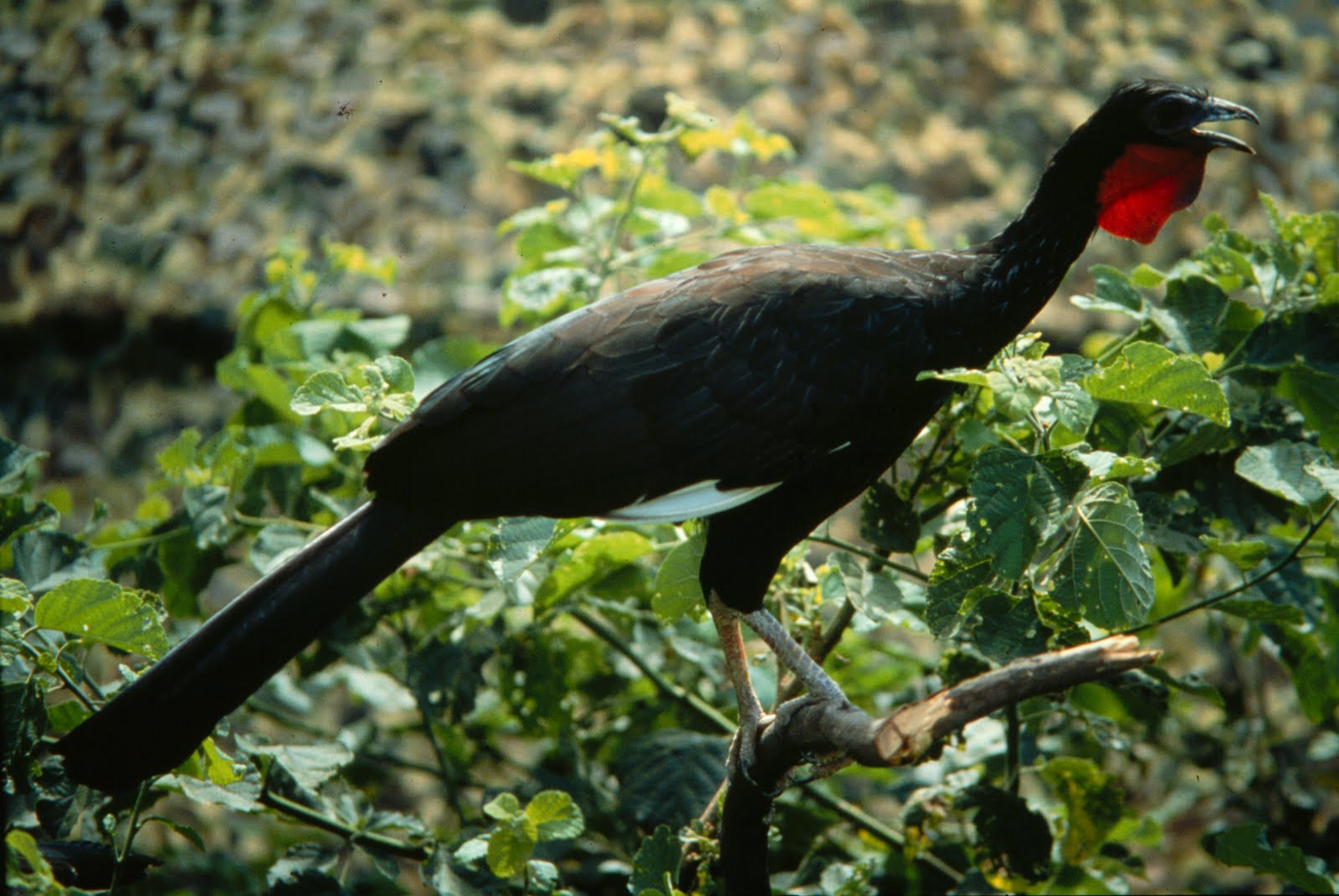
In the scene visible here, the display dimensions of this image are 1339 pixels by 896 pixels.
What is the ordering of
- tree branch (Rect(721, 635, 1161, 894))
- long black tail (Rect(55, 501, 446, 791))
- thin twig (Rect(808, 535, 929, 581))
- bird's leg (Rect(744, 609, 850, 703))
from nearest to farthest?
tree branch (Rect(721, 635, 1161, 894)) < long black tail (Rect(55, 501, 446, 791)) < bird's leg (Rect(744, 609, 850, 703)) < thin twig (Rect(808, 535, 929, 581))

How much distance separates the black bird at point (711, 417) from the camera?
83.2 inches

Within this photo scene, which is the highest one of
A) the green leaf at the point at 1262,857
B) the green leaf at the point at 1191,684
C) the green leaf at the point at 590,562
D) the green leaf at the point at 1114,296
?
the green leaf at the point at 1114,296

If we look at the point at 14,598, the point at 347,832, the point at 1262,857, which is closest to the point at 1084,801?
the point at 1262,857

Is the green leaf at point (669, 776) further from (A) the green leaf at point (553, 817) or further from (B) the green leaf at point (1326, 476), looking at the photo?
(B) the green leaf at point (1326, 476)

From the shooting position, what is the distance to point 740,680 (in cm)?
245

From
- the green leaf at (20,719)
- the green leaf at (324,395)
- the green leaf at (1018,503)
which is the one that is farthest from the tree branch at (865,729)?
the green leaf at (20,719)

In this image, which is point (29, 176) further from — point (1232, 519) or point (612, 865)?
point (1232, 519)

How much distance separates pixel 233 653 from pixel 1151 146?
1.94 meters

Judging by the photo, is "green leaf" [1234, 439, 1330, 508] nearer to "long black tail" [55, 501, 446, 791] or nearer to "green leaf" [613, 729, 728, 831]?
"green leaf" [613, 729, 728, 831]

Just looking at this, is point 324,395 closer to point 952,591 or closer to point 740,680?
point 740,680

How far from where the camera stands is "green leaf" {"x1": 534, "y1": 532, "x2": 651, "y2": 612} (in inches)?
100

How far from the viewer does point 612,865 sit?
292 centimetres

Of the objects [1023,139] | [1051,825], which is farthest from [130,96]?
[1051,825]

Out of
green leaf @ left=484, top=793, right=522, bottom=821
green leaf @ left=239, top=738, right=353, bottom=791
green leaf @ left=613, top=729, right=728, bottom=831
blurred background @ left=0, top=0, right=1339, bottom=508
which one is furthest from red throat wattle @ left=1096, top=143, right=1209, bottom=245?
blurred background @ left=0, top=0, right=1339, bottom=508
